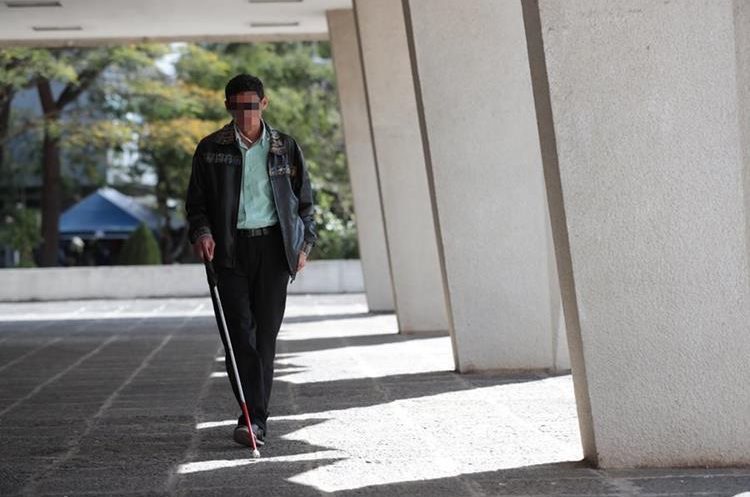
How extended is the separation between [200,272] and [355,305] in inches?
292

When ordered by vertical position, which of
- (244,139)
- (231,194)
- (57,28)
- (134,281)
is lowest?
(134,281)

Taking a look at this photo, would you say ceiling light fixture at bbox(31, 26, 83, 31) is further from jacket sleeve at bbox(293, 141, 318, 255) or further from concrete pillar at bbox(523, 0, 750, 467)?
concrete pillar at bbox(523, 0, 750, 467)

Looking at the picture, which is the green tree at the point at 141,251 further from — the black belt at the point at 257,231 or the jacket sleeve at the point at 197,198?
the black belt at the point at 257,231

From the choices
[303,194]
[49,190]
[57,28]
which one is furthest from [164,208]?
[303,194]

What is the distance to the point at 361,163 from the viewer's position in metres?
21.2

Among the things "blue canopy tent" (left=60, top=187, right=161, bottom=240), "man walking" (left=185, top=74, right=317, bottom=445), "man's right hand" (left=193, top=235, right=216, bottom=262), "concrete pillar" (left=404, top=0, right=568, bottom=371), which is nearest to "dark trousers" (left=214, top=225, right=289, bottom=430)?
"man walking" (left=185, top=74, right=317, bottom=445)

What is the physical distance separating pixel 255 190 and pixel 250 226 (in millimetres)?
194

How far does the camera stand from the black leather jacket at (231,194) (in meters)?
7.46

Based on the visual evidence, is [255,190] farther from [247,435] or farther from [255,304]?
[247,435]

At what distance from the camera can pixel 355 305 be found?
25.1 m

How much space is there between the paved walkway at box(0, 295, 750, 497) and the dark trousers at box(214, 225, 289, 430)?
30 cm

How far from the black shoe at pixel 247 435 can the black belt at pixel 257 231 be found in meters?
1.00

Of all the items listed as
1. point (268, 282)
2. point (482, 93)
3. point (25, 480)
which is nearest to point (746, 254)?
point (268, 282)

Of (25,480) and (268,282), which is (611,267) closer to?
(268,282)
